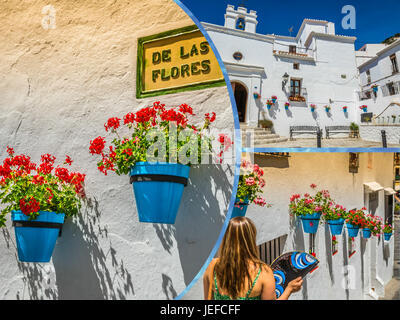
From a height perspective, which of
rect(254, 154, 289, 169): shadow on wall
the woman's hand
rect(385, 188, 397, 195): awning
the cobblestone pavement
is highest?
the cobblestone pavement

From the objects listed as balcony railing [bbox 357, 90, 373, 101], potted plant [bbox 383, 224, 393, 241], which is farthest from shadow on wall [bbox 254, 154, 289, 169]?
potted plant [bbox 383, 224, 393, 241]

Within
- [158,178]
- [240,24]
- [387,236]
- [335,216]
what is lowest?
[387,236]

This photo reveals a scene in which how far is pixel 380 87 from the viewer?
102cm

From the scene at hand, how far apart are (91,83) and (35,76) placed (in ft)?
0.94

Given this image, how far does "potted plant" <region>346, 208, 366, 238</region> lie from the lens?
1.47 m

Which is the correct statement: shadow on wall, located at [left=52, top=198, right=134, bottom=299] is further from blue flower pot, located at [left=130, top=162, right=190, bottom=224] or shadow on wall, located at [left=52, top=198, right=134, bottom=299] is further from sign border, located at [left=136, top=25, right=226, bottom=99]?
sign border, located at [left=136, top=25, right=226, bottom=99]

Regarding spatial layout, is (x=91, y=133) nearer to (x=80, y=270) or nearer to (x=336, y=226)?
(x=80, y=270)

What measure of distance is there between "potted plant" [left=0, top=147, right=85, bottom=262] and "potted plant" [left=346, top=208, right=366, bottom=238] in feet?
4.58

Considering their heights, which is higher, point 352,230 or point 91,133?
point 91,133

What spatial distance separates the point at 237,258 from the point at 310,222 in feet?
2.49

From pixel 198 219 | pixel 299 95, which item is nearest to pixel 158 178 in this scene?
pixel 198 219

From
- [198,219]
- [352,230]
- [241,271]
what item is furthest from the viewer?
[352,230]

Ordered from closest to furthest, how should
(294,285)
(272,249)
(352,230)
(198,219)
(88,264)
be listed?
(294,285), (198,219), (88,264), (272,249), (352,230)

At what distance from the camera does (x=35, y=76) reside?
1291mm
